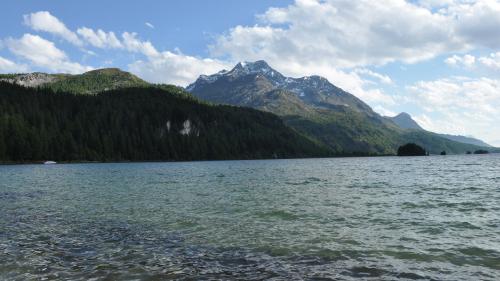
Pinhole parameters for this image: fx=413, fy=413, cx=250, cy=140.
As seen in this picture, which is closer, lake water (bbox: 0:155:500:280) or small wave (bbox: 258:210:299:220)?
lake water (bbox: 0:155:500:280)

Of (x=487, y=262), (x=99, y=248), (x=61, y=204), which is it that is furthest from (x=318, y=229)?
(x=61, y=204)

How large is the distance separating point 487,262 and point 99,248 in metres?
20.4

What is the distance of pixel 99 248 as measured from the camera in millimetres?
23500

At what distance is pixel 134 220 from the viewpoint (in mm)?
34375

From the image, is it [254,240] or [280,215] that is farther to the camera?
[280,215]

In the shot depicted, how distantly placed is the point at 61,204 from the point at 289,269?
34835 mm

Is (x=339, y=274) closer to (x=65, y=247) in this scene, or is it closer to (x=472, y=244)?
(x=472, y=244)

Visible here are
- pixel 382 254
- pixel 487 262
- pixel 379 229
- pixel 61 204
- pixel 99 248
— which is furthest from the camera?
pixel 61 204

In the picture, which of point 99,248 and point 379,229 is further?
point 379,229

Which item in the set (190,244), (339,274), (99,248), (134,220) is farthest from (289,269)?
→ (134,220)

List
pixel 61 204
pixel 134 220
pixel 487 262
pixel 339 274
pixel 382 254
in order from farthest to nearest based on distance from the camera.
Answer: pixel 61 204
pixel 134 220
pixel 382 254
pixel 487 262
pixel 339 274

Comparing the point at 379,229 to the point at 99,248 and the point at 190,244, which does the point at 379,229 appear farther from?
the point at 99,248

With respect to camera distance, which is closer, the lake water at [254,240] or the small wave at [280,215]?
the lake water at [254,240]

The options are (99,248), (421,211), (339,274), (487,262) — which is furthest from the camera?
(421,211)
